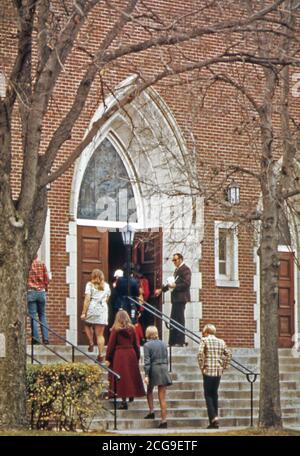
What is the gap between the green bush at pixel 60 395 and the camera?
1972 centimetres

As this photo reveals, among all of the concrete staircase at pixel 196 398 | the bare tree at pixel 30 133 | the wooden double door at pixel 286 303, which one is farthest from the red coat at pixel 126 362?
the wooden double door at pixel 286 303

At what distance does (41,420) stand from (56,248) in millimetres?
7584

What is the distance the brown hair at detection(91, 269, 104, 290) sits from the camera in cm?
2444

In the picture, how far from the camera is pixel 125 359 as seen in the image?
22672mm

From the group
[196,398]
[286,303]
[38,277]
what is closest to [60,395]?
[38,277]

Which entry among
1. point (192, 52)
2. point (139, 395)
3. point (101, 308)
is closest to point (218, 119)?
point (192, 52)

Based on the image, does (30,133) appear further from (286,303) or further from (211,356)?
(286,303)

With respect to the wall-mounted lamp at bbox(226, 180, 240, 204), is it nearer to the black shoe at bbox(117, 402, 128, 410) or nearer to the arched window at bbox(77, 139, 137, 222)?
the arched window at bbox(77, 139, 137, 222)

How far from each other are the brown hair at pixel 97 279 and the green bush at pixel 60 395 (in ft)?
14.7

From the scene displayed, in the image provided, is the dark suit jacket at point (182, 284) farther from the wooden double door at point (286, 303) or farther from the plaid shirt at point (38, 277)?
the wooden double door at point (286, 303)

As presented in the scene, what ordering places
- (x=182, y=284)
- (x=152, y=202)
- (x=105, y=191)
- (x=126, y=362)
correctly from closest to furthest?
1. (x=126, y=362)
2. (x=182, y=284)
3. (x=105, y=191)
4. (x=152, y=202)

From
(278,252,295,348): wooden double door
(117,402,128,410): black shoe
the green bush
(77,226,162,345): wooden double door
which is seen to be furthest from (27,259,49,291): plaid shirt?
(278,252,295,348): wooden double door

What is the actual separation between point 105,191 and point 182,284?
3081 mm

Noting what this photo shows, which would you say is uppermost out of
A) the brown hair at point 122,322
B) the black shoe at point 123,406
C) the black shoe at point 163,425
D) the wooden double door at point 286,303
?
the wooden double door at point 286,303
